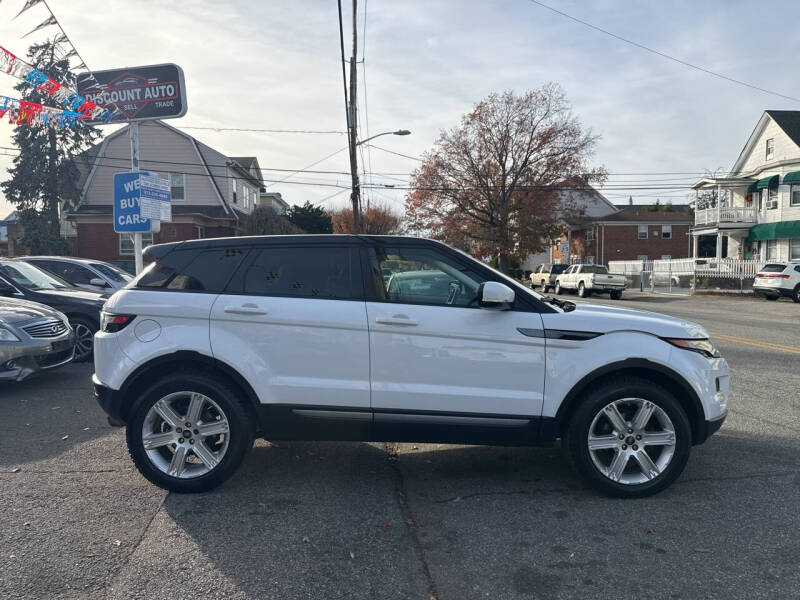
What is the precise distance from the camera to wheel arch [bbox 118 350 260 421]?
4262mm

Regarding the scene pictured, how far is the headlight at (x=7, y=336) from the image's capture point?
276 inches

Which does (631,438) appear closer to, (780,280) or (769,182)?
(780,280)

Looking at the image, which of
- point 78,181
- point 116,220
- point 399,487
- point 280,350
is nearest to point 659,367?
point 399,487

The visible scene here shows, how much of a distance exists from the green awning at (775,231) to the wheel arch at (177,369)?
38.5m

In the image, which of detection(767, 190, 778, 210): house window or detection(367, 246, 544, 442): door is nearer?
detection(367, 246, 544, 442): door

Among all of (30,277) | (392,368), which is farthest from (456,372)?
(30,277)

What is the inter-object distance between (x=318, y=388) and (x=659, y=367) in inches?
91.6

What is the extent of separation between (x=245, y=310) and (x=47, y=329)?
468 centimetres

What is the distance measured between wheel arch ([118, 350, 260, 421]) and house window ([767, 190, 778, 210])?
4045 centimetres

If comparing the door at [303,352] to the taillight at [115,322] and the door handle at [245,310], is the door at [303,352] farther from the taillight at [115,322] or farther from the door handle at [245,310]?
the taillight at [115,322]

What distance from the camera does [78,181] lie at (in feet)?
123

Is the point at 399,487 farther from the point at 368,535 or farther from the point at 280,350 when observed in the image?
the point at 280,350

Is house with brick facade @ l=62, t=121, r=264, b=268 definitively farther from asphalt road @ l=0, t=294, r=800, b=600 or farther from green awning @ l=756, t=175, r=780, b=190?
green awning @ l=756, t=175, r=780, b=190

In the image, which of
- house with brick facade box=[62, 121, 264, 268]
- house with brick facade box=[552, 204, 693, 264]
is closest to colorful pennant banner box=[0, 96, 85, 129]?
house with brick facade box=[62, 121, 264, 268]
